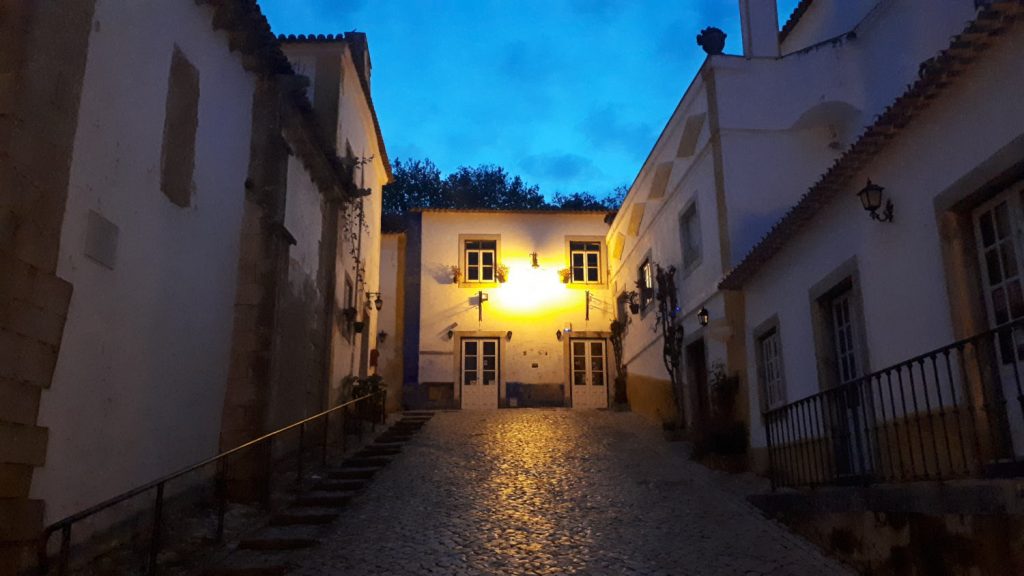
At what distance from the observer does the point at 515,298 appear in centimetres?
2291

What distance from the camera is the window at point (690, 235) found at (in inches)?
559

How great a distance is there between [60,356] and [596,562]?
4.50 m

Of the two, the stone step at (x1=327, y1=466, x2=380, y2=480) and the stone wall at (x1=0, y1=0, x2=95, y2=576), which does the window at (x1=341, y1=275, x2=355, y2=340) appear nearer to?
the stone step at (x1=327, y1=466, x2=380, y2=480)

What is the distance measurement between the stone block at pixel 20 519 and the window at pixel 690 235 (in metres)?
11.0

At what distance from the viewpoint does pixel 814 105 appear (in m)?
13.1

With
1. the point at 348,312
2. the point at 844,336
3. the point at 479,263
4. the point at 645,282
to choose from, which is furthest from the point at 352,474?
the point at 479,263

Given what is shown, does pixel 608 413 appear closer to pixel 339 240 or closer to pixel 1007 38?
pixel 339 240

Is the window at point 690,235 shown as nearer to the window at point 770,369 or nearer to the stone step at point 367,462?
the window at point 770,369

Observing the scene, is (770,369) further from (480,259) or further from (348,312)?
(480,259)

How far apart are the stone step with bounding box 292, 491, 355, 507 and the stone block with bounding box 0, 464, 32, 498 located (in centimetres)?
400

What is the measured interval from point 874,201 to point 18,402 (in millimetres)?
7202

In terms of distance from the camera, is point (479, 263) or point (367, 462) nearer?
point (367, 462)

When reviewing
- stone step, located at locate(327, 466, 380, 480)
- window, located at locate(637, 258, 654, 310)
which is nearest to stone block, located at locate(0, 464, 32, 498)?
stone step, located at locate(327, 466, 380, 480)

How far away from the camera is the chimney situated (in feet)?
45.4
